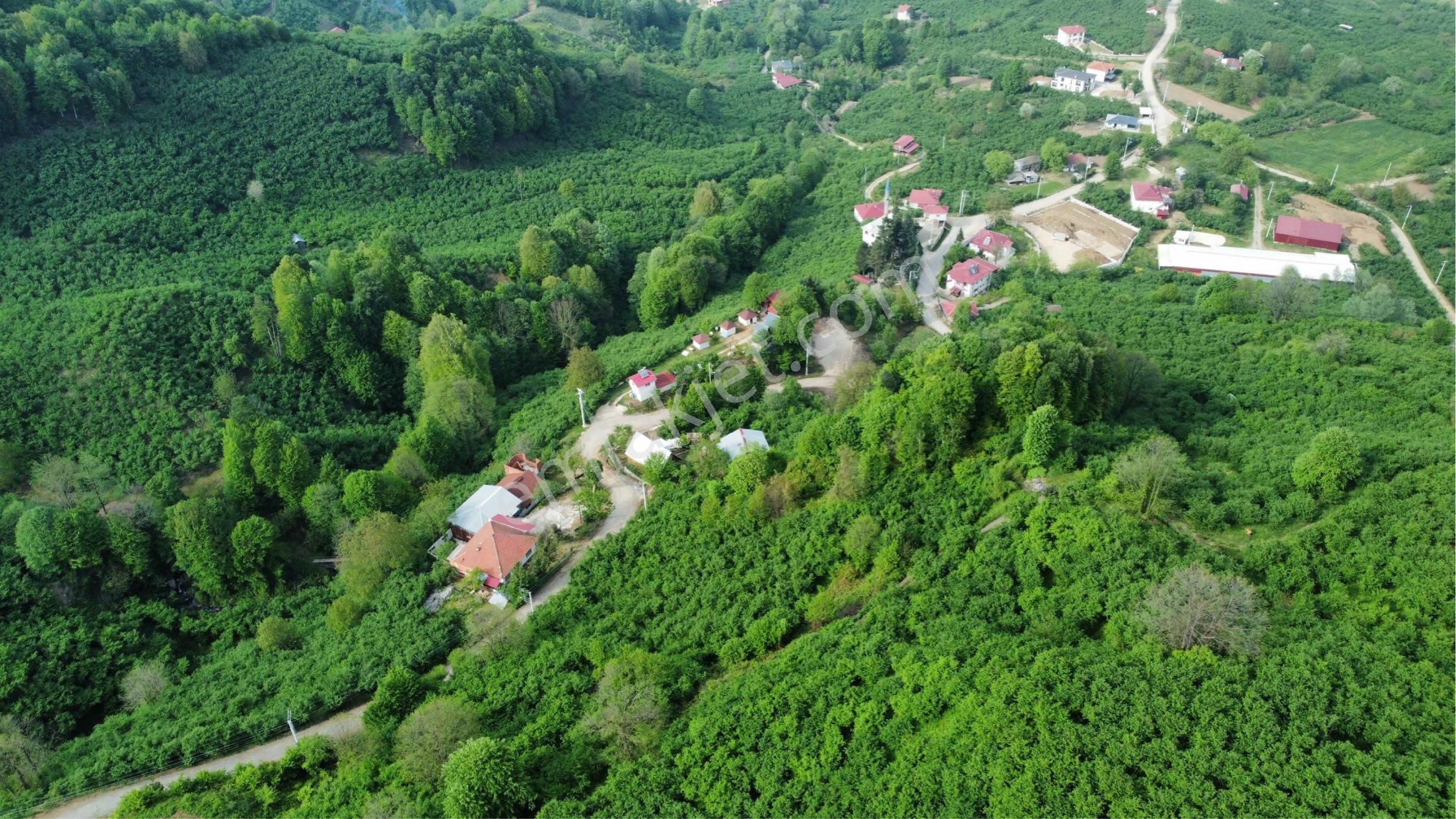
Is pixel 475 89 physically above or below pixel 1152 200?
above

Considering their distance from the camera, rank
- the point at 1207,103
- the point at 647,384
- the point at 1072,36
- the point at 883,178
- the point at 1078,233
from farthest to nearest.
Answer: the point at 1072,36, the point at 1207,103, the point at 883,178, the point at 1078,233, the point at 647,384

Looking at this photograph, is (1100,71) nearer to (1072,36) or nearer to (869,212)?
(1072,36)

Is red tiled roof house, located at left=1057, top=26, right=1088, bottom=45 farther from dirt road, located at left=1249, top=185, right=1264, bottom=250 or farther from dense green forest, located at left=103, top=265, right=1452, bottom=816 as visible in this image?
dense green forest, located at left=103, top=265, right=1452, bottom=816

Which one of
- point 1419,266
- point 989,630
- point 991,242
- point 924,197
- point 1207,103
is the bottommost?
point 1419,266

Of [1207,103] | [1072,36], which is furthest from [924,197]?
[1072,36]

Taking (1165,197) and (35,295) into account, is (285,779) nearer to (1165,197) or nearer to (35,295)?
(35,295)

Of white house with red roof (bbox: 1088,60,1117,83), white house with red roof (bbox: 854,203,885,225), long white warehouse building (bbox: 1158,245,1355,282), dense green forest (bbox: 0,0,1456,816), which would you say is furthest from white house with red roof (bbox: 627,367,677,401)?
white house with red roof (bbox: 1088,60,1117,83)
